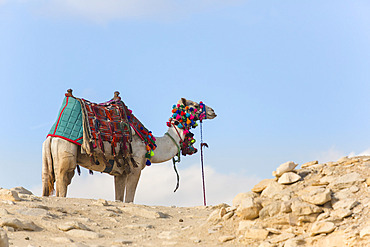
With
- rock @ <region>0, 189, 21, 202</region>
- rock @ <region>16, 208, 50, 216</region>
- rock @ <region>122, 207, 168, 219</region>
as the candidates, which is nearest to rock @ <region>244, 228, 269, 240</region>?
rock @ <region>122, 207, 168, 219</region>

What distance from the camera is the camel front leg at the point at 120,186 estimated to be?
1599cm

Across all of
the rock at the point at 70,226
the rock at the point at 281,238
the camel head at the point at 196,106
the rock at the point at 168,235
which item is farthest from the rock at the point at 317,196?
the camel head at the point at 196,106

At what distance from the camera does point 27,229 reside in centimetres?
980

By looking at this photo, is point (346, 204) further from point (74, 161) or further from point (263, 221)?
point (74, 161)

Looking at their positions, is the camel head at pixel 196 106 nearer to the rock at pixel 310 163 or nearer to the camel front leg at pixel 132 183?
the camel front leg at pixel 132 183

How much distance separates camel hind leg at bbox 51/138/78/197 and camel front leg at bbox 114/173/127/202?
5.75 feet

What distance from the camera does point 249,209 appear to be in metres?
9.54

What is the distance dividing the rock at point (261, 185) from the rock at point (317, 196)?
0.84 metres

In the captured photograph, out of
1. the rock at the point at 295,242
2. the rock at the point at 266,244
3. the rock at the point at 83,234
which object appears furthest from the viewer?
the rock at the point at 83,234

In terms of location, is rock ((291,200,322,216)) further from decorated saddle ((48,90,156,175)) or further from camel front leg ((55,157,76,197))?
camel front leg ((55,157,76,197))

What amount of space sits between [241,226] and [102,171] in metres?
7.01

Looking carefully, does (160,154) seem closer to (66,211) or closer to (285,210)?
(66,211)

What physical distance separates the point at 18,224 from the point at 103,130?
5.60 m

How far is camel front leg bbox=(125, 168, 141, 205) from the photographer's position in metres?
15.5
